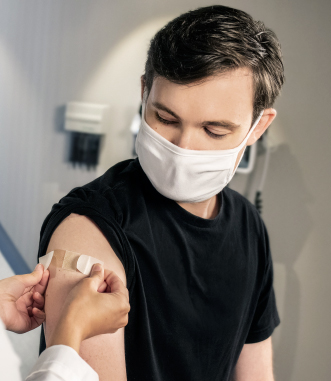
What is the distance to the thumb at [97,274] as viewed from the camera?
0.58m

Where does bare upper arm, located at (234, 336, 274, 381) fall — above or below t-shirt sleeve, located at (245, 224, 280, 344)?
below

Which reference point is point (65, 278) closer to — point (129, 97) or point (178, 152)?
point (178, 152)

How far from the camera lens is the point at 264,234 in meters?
1.12

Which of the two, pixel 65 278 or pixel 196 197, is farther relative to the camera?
pixel 196 197

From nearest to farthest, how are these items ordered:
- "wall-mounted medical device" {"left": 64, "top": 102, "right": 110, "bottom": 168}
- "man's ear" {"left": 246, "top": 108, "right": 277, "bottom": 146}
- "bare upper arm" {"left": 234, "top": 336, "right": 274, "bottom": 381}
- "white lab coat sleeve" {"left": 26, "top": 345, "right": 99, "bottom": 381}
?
"white lab coat sleeve" {"left": 26, "top": 345, "right": 99, "bottom": 381} → "man's ear" {"left": 246, "top": 108, "right": 277, "bottom": 146} → "bare upper arm" {"left": 234, "top": 336, "right": 274, "bottom": 381} → "wall-mounted medical device" {"left": 64, "top": 102, "right": 110, "bottom": 168}

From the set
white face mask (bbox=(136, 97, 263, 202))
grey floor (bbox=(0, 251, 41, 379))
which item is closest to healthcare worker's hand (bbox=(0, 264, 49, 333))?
white face mask (bbox=(136, 97, 263, 202))

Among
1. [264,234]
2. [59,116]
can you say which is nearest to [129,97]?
[59,116]

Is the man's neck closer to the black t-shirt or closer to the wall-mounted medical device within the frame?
the black t-shirt

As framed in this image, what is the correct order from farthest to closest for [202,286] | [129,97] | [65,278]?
1. [129,97]
2. [202,286]
3. [65,278]

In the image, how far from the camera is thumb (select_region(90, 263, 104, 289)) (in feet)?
1.91

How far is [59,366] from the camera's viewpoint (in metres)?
0.43

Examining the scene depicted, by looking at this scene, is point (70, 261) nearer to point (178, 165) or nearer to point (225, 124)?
point (178, 165)

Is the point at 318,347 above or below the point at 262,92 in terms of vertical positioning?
below

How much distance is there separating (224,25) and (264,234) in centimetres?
60
